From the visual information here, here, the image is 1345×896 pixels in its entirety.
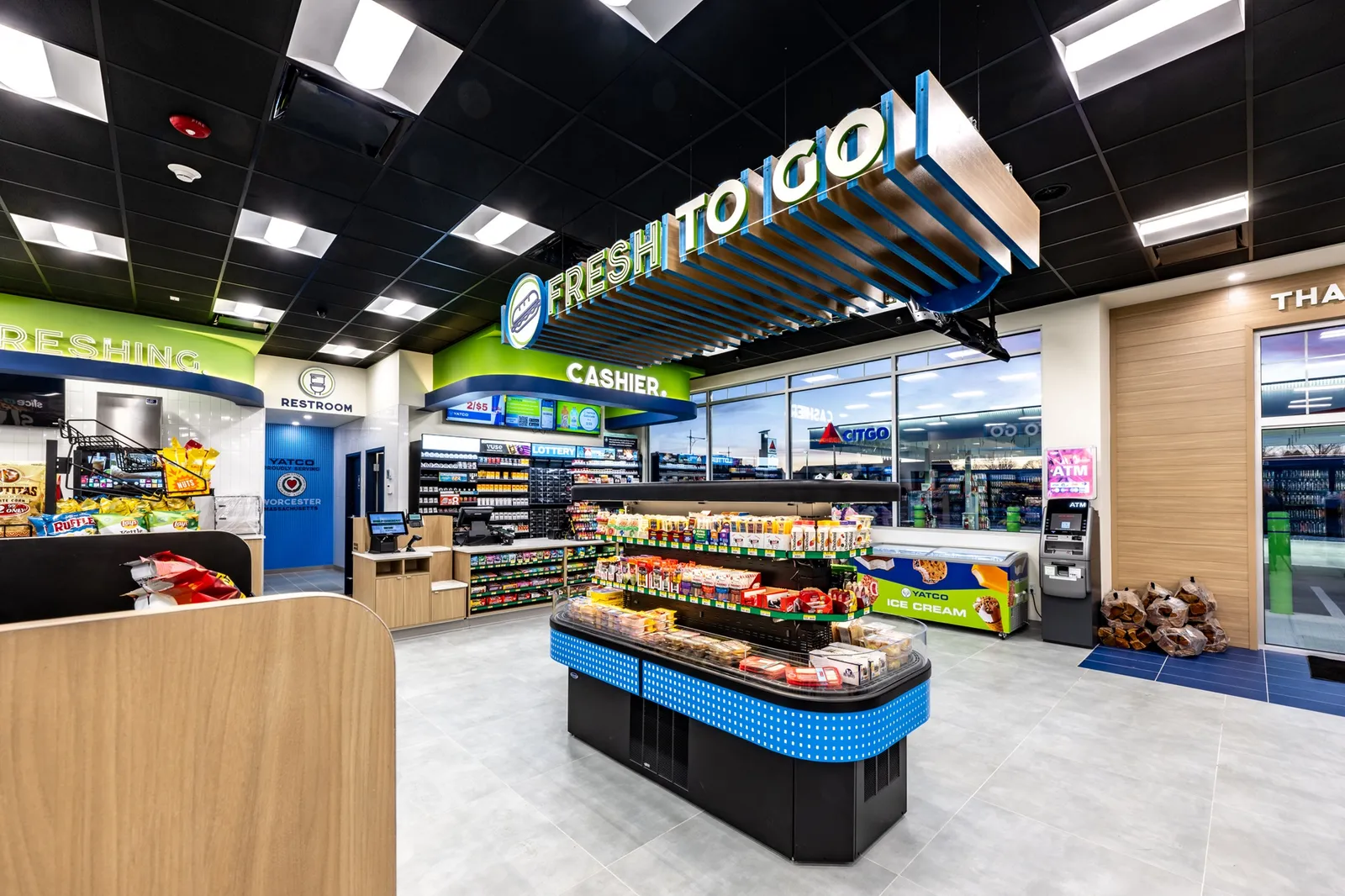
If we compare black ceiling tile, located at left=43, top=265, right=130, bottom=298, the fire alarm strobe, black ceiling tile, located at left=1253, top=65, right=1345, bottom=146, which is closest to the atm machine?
black ceiling tile, located at left=1253, top=65, right=1345, bottom=146

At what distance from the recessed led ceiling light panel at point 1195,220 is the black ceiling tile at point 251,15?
5.96m

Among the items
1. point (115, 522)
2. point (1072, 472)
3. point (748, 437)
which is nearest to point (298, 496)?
point (115, 522)

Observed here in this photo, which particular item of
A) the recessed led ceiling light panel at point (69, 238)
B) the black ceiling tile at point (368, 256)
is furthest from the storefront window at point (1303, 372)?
the recessed led ceiling light panel at point (69, 238)

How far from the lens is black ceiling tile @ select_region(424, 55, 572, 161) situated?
3402mm

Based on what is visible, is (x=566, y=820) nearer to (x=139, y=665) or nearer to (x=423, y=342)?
(x=139, y=665)

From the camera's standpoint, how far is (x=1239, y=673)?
5316mm

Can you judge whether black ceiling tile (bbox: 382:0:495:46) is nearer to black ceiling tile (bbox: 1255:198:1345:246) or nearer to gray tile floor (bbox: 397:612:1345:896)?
gray tile floor (bbox: 397:612:1345:896)

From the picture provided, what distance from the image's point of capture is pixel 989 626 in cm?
668

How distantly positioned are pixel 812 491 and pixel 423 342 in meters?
7.53

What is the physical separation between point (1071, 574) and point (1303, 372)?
3.03 metres

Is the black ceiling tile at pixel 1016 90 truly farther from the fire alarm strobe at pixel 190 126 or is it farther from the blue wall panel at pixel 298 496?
the blue wall panel at pixel 298 496

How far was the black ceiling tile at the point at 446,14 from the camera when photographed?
2.90m

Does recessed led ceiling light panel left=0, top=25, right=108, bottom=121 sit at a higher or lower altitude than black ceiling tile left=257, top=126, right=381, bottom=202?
higher

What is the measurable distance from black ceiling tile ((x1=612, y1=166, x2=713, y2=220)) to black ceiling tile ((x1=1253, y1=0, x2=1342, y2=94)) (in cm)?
324
